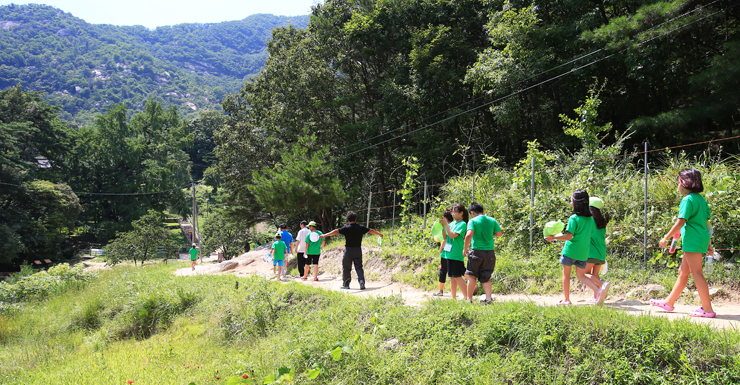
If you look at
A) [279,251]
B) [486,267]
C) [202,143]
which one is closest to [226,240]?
[279,251]

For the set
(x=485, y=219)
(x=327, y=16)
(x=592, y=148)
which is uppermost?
(x=327, y=16)

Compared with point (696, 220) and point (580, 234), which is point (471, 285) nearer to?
point (580, 234)

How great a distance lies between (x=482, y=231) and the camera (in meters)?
6.01

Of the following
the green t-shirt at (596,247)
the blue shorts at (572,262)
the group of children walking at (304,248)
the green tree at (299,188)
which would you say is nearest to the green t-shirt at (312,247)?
the group of children walking at (304,248)

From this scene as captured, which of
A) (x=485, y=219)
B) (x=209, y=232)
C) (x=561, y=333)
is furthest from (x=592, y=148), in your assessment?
(x=209, y=232)

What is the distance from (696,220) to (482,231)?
2432mm

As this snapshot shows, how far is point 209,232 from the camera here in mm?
42375

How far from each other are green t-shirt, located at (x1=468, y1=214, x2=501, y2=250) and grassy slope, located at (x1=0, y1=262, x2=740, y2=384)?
0.97 m

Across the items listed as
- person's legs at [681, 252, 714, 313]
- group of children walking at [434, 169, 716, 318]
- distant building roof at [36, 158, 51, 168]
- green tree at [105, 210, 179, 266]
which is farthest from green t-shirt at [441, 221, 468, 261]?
distant building roof at [36, 158, 51, 168]

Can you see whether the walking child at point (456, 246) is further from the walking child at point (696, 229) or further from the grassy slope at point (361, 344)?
the walking child at point (696, 229)

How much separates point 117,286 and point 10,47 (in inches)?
8533

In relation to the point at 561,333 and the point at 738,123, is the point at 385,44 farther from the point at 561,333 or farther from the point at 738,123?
the point at 561,333

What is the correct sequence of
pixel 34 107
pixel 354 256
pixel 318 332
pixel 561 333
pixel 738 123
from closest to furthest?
pixel 561 333
pixel 318 332
pixel 354 256
pixel 738 123
pixel 34 107

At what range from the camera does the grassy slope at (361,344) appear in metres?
3.77
